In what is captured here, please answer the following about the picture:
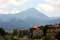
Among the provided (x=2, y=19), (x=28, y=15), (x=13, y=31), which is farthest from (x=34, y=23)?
(x=2, y=19)

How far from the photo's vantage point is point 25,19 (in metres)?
1.84

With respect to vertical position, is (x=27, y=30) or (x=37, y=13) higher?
(x=37, y=13)

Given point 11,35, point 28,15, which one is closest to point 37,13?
point 28,15

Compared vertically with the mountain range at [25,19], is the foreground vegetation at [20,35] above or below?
below

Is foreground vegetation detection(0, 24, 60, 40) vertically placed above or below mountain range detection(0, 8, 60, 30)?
below

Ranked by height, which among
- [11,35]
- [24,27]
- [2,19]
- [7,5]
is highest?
[7,5]

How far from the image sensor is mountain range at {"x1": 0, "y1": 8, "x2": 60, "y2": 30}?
1.80 metres

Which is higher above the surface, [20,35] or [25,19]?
[25,19]

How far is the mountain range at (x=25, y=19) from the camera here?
5.91 feet

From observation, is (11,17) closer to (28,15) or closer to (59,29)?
(28,15)

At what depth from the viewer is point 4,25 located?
180 cm

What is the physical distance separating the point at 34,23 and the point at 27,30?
0.15 metres

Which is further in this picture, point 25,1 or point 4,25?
point 25,1

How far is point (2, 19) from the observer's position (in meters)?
1.81
